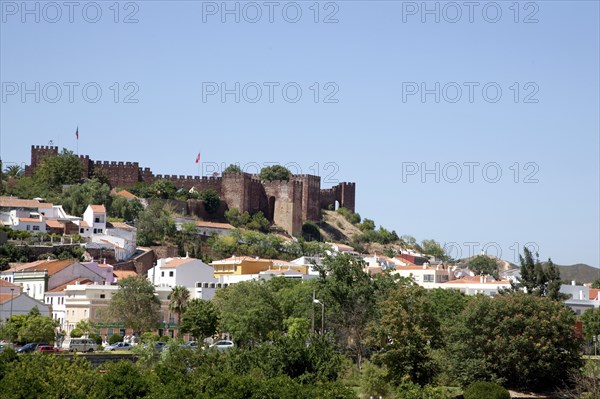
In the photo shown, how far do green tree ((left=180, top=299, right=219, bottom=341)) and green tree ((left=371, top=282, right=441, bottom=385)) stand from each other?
60.3 ft

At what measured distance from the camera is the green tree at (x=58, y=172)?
11675cm

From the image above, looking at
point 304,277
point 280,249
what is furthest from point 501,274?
point 304,277

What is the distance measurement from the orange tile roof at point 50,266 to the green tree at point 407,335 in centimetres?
3838

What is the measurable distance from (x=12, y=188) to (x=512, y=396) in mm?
73808

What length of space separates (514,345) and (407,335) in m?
4.66

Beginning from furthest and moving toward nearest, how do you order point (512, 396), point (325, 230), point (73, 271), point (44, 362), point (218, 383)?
point (325, 230) → point (73, 271) → point (512, 396) → point (44, 362) → point (218, 383)

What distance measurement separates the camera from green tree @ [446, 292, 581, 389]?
52594 millimetres

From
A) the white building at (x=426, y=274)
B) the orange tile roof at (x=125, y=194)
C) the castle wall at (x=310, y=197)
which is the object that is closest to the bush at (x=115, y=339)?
the white building at (x=426, y=274)

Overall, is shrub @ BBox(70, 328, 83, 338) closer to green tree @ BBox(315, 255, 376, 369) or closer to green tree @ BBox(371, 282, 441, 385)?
green tree @ BBox(315, 255, 376, 369)

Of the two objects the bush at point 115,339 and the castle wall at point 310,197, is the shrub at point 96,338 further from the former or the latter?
the castle wall at point 310,197

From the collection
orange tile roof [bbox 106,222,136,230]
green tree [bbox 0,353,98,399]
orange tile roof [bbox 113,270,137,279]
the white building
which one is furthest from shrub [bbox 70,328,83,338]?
the white building

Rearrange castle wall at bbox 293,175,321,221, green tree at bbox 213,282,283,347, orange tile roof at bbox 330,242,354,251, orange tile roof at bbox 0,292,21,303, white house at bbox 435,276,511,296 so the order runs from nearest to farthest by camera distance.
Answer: green tree at bbox 213,282,283,347 < orange tile roof at bbox 0,292,21,303 < white house at bbox 435,276,511,296 < orange tile roof at bbox 330,242,354,251 < castle wall at bbox 293,175,321,221

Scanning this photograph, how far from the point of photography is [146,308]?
76.3m

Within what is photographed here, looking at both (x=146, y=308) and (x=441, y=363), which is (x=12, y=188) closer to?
(x=146, y=308)
